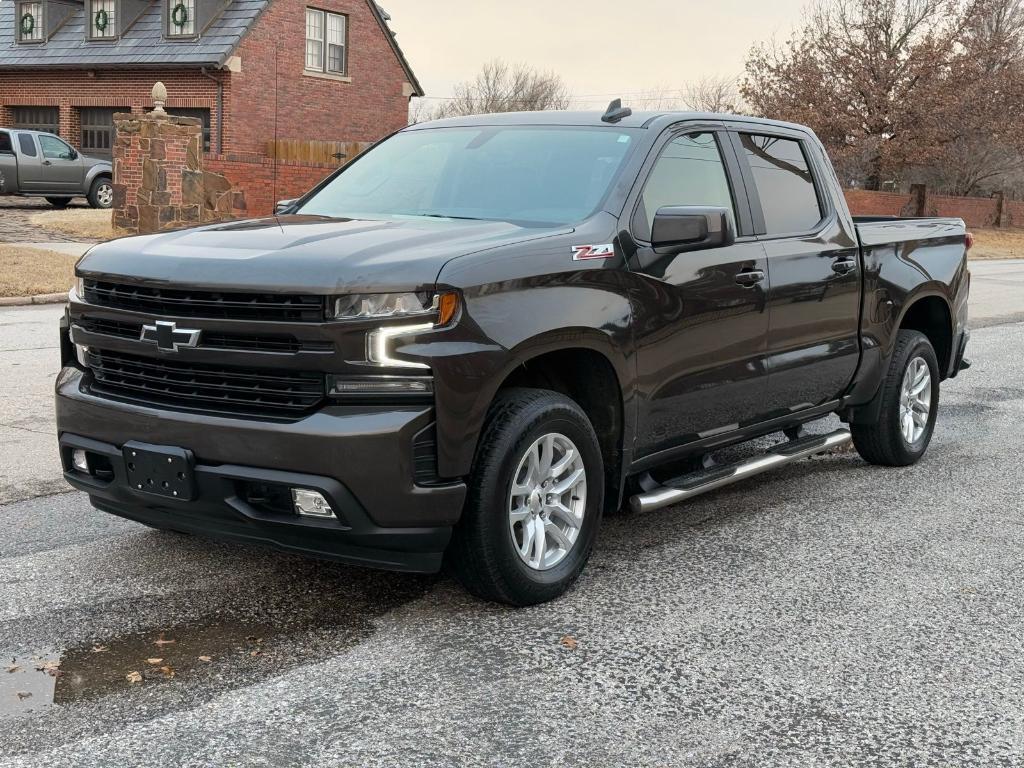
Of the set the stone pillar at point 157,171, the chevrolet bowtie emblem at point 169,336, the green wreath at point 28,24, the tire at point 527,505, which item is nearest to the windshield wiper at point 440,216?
the tire at point 527,505

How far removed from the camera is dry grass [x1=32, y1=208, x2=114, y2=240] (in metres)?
23.7

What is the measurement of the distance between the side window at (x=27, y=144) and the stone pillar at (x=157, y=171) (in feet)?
23.1

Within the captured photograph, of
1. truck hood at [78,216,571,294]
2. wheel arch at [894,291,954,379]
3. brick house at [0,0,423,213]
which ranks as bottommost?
wheel arch at [894,291,954,379]

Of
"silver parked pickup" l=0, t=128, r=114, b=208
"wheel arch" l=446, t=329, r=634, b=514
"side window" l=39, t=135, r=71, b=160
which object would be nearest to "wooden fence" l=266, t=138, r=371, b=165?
"silver parked pickup" l=0, t=128, r=114, b=208

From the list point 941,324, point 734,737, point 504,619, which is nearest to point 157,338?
point 504,619

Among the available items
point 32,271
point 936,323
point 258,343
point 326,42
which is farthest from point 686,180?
point 326,42

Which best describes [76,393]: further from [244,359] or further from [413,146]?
[413,146]

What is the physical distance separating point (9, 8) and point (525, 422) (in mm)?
40067

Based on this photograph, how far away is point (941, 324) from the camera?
7.66m

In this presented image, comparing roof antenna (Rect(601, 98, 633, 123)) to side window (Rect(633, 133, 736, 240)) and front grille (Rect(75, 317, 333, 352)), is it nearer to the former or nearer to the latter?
side window (Rect(633, 133, 736, 240))

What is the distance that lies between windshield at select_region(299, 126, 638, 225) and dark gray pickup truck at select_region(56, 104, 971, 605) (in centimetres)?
1

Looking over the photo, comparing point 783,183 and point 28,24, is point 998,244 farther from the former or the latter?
point 783,183

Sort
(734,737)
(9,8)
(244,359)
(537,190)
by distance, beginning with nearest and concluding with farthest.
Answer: (734,737), (244,359), (537,190), (9,8)

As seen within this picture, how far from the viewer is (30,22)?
126 feet
